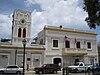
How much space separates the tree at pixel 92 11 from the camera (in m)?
18.6

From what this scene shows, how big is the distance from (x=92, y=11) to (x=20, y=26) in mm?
22260

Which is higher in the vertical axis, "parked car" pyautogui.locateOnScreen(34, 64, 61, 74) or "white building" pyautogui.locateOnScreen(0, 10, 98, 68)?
"white building" pyautogui.locateOnScreen(0, 10, 98, 68)

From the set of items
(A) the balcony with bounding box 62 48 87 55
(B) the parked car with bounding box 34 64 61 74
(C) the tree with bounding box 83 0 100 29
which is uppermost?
(C) the tree with bounding box 83 0 100 29

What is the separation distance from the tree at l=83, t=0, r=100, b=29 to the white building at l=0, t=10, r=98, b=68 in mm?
20008

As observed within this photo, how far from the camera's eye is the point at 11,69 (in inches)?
1232

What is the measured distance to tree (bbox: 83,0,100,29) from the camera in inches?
734

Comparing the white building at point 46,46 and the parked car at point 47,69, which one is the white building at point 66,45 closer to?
the white building at point 46,46

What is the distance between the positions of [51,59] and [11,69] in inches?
416

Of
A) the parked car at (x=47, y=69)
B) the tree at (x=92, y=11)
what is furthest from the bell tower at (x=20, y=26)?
the tree at (x=92, y=11)

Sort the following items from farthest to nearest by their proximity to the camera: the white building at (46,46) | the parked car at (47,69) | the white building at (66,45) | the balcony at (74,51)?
the balcony at (74,51) < the white building at (66,45) < the white building at (46,46) < the parked car at (47,69)

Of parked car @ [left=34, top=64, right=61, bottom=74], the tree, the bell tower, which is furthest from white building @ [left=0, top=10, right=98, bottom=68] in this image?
the tree

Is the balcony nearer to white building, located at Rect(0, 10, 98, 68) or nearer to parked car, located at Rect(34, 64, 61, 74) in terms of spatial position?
white building, located at Rect(0, 10, 98, 68)

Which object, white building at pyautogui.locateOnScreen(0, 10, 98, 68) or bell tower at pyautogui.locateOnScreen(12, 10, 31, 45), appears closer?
white building at pyautogui.locateOnScreen(0, 10, 98, 68)

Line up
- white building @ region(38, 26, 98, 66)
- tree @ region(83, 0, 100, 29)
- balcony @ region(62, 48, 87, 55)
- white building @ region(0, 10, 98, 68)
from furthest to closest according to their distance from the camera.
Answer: balcony @ region(62, 48, 87, 55), white building @ region(38, 26, 98, 66), white building @ region(0, 10, 98, 68), tree @ region(83, 0, 100, 29)
